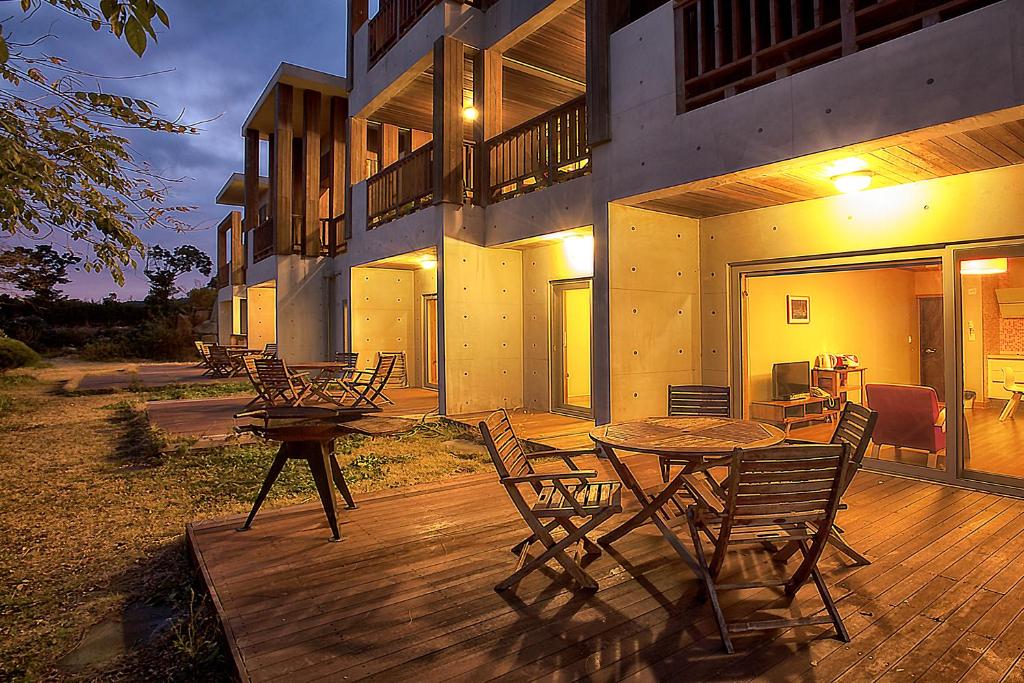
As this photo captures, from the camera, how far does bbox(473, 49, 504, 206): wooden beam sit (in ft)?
29.1

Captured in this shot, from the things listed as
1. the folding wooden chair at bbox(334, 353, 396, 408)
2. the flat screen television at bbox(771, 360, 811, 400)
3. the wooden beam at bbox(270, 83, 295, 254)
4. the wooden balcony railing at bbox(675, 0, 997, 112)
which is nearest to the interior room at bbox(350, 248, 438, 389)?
the folding wooden chair at bbox(334, 353, 396, 408)

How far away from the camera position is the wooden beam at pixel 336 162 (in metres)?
14.7

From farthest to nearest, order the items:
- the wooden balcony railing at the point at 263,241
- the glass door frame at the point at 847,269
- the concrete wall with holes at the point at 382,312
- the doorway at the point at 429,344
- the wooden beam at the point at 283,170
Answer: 1. the wooden balcony railing at the point at 263,241
2. the wooden beam at the point at 283,170
3. the doorway at the point at 429,344
4. the concrete wall with holes at the point at 382,312
5. the glass door frame at the point at 847,269

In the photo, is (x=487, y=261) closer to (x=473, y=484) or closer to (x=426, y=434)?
(x=426, y=434)

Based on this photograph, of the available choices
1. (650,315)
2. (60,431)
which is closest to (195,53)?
(650,315)

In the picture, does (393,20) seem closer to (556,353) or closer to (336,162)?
(336,162)

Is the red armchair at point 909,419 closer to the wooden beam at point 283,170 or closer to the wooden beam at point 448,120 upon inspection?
the wooden beam at point 448,120

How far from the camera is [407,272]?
1316 cm

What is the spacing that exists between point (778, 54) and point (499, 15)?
486 cm

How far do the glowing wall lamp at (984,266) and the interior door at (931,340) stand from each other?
Result: 2133mm

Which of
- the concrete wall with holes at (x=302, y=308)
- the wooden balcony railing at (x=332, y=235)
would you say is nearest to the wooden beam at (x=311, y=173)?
the wooden balcony railing at (x=332, y=235)

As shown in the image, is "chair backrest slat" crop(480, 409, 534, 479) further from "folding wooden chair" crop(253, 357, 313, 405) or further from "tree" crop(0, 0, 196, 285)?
"folding wooden chair" crop(253, 357, 313, 405)

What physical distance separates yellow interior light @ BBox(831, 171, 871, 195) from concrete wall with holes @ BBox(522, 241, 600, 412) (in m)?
4.22

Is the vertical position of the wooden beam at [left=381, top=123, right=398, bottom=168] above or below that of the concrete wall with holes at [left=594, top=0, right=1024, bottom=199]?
above
